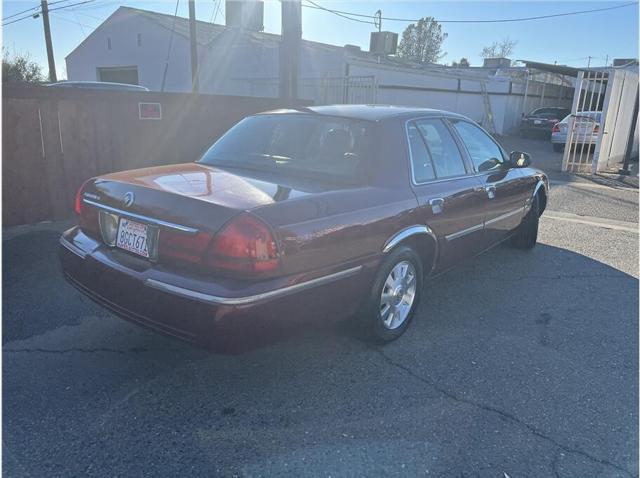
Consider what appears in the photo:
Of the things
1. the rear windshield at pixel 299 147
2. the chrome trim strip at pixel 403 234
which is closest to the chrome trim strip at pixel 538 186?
the chrome trim strip at pixel 403 234

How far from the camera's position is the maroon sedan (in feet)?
7.98

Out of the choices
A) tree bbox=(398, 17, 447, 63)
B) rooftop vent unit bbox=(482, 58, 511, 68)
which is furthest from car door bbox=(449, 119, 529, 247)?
tree bbox=(398, 17, 447, 63)

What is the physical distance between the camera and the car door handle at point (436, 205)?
3.52 m

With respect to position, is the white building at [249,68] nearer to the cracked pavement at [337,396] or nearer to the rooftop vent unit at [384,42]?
the rooftop vent unit at [384,42]

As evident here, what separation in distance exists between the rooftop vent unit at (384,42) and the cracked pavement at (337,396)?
1403 centimetres

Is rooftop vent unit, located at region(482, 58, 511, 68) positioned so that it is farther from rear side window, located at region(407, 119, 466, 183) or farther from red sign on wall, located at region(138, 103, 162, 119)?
rear side window, located at region(407, 119, 466, 183)

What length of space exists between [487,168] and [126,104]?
497cm

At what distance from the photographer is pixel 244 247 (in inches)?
93.9

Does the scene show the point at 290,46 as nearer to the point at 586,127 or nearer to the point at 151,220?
the point at 151,220

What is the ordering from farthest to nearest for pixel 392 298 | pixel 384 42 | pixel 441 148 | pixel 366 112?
pixel 384 42
pixel 441 148
pixel 366 112
pixel 392 298

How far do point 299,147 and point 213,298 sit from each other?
59.6 inches

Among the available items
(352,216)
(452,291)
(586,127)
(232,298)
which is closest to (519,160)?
(452,291)

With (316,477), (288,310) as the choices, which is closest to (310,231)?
(288,310)

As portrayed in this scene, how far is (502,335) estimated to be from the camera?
363 cm
